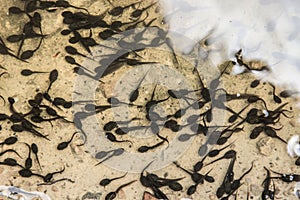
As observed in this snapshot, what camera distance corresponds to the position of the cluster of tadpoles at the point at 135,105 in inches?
118

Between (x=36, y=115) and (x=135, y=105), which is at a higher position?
(x=36, y=115)

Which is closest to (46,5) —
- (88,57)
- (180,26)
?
(88,57)

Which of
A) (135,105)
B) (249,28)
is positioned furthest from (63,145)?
(249,28)

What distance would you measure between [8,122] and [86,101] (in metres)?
0.48

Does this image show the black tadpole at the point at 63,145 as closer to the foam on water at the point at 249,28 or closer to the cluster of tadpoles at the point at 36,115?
the cluster of tadpoles at the point at 36,115

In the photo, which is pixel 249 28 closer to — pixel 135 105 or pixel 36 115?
pixel 135 105

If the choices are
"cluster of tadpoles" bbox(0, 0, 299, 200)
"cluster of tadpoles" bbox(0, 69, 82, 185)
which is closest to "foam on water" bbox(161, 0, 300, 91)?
"cluster of tadpoles" bbox(0, 0, 299, 200)

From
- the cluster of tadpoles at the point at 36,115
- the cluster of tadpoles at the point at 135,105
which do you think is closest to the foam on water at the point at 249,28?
the cluster of tadpoles at the point at 135,105

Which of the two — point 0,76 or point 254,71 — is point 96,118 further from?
point 254,71

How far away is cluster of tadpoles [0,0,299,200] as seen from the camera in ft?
9.80

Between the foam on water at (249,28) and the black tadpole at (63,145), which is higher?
the foam on water at (249,28)

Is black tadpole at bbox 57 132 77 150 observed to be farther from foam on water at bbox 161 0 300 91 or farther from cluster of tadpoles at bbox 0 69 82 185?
foam on water at bbox 161 0 300 91

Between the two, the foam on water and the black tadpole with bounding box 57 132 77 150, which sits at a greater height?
the foam on water

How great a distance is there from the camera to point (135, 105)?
3.06 m
